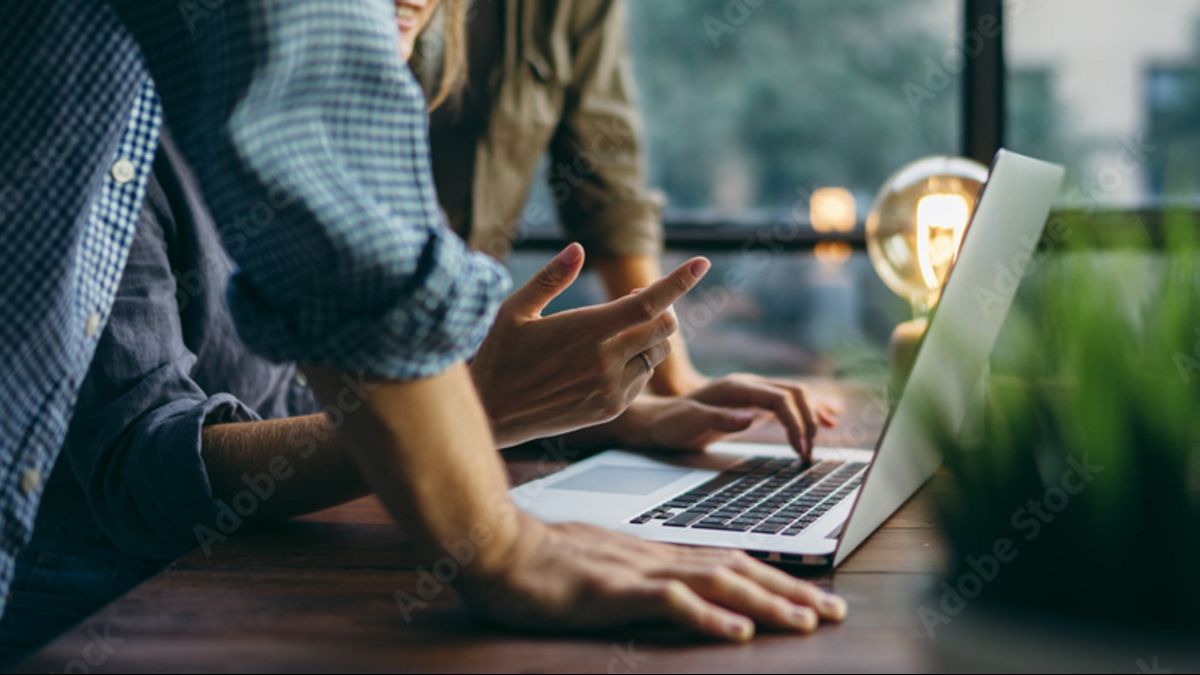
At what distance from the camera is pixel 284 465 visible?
3.15 ft

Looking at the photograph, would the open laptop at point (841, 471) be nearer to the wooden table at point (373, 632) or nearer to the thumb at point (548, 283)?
the wooden table at point (373, 632)

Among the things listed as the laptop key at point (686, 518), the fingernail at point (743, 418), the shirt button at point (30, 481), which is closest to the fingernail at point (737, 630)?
the laptop key at point (686, 518)

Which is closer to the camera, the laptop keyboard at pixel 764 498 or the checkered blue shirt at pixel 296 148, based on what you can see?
the checkered blue shirt at pixel 296 148

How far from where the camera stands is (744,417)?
119cm

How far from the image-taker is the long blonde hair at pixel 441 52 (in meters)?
1.73

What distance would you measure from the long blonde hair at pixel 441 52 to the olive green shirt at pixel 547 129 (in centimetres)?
20

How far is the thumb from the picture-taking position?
87 cm

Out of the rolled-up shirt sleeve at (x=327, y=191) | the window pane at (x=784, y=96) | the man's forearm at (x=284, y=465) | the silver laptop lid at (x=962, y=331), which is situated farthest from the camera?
the window pane at (x=784, y=96)

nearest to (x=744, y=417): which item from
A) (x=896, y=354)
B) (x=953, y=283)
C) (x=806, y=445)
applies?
(x=806, y=445)

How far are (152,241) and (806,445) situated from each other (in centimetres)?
70

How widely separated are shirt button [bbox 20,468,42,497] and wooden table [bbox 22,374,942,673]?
0.10 m

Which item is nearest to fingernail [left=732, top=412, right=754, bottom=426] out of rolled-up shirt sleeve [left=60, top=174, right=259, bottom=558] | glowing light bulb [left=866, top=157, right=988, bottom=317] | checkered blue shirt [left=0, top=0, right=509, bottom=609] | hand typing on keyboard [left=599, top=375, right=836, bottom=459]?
hand typing on keyboard [left=599, top=375, right=836, bottom=459]

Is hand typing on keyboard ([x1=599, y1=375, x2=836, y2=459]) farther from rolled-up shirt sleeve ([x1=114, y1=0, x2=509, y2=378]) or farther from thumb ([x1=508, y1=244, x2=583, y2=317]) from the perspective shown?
rolled-up shirt sleeve ([x1=114, y1=0, x2=509, y2=378])

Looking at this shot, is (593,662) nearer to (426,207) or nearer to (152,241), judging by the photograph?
(426,207)
